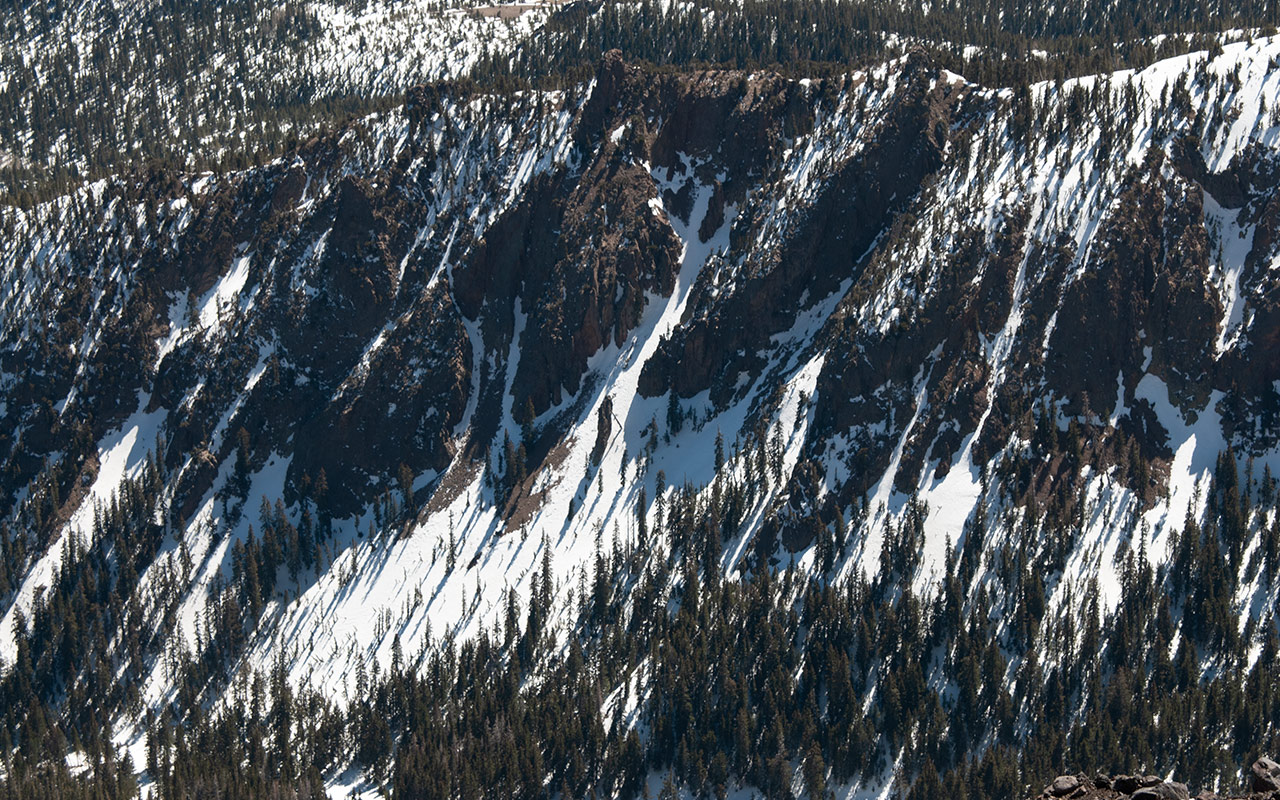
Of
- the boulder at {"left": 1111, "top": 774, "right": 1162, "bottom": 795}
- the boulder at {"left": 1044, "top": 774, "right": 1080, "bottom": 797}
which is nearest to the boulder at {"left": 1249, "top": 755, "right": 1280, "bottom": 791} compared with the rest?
the boulder at {"left": 1111, "top": 774, "right": 1162, "bottom": 795}

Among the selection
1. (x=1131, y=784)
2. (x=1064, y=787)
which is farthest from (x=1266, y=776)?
(x=1064, y=787)

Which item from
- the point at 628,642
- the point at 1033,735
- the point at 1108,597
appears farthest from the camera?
the point at 628,642

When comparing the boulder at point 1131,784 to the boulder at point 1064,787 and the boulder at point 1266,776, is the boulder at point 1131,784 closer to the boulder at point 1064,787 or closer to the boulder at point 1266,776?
the boulder at point 1064,787

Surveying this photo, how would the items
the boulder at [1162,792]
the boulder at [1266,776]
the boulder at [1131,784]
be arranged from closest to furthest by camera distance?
the boulder at [1162,792] → the boulder at [1266,776] → the boulder at [1131,784]

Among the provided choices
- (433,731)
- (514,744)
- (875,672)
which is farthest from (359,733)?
(875,672)

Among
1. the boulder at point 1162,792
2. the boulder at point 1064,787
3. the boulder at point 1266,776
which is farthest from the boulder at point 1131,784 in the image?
the boulder at point 1266,776

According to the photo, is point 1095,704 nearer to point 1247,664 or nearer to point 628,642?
point 1247,664

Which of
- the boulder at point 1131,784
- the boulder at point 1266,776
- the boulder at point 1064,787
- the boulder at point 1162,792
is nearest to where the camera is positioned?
the boulder at point 1162,792

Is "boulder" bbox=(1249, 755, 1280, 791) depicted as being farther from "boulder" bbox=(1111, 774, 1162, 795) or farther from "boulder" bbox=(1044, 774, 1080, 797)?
"boulder" bbox=(1044, 774, 1080, 797)

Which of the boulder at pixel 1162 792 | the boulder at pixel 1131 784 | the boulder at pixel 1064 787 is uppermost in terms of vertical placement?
the boulder at pixel 1162 792
